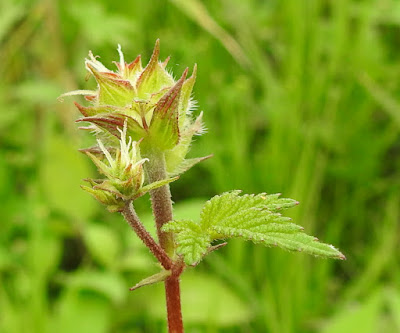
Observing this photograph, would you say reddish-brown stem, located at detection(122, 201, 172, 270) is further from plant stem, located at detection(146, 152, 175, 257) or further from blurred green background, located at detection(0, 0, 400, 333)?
blurred green background, located at detection(0, 0, 400, 333)

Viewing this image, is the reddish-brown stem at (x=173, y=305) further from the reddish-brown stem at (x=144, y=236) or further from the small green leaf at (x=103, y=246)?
the small green leaf at (x=103, y=246)

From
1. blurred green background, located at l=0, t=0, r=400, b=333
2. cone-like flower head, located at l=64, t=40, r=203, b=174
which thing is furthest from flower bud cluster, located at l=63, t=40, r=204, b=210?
blurred green background, located at l=0, t=0, r=400, b=333

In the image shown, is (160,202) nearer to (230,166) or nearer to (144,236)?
(144,236)

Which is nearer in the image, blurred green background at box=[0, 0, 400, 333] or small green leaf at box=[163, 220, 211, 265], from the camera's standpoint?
small green leaf at box=[163, 220, 211, 265]

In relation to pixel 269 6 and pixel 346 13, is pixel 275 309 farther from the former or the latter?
pixel 269 6

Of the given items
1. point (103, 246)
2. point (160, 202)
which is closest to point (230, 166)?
point (103, 246)

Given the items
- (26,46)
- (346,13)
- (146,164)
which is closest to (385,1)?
(346,13)
